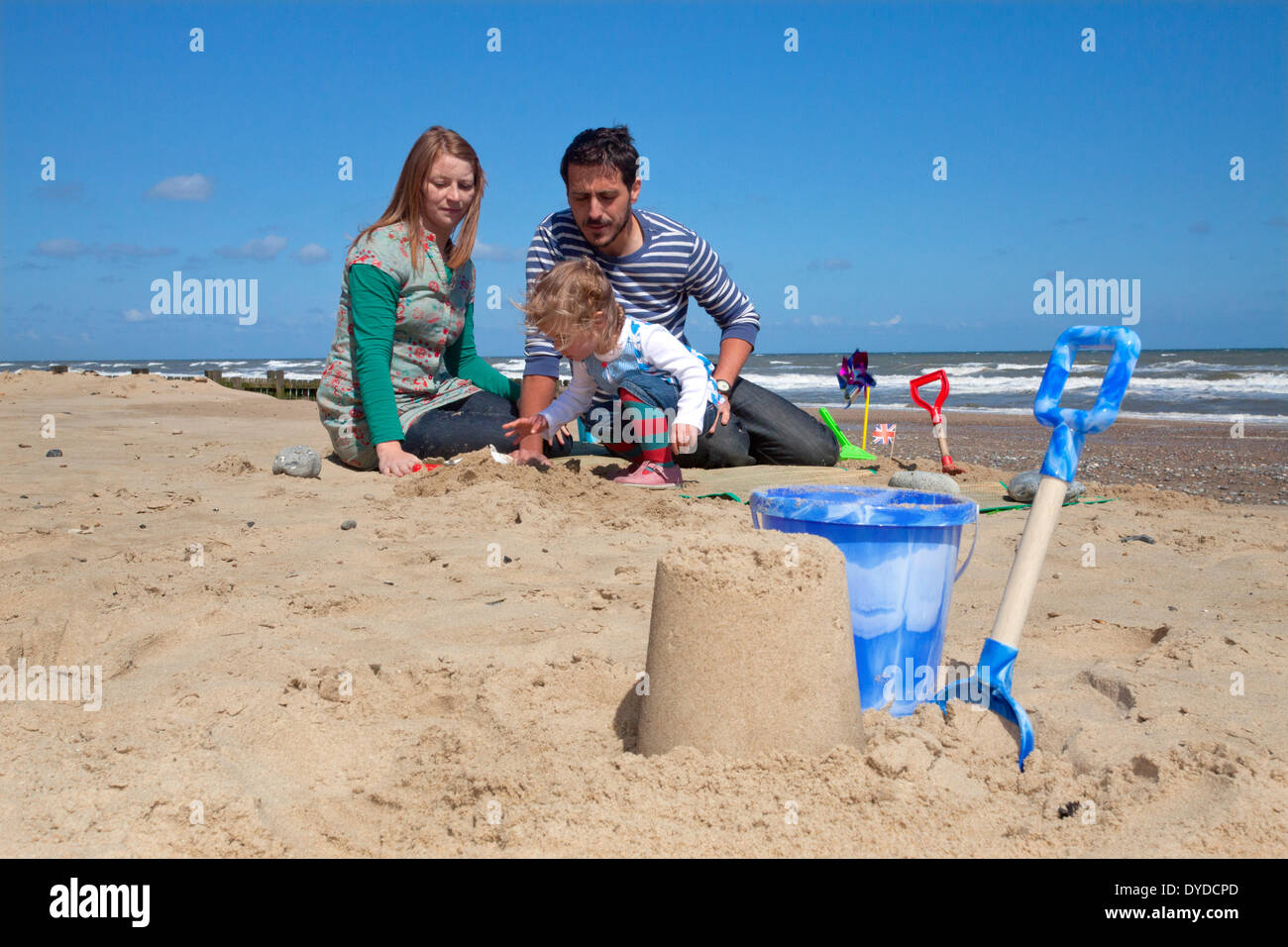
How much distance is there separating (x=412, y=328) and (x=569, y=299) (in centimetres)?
147

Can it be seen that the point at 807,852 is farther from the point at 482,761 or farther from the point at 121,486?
the point at 121,486

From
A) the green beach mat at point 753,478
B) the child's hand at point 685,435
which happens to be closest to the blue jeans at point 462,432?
the green beach mat at point 753,478

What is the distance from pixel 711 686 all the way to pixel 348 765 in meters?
0.74

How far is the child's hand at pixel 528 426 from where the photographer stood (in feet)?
15.0

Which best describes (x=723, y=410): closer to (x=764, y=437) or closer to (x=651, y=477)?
(x=651, y=477)

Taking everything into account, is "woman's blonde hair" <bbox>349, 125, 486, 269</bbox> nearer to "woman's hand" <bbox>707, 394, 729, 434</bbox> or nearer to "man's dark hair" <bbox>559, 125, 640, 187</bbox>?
"man's dark hair" <bbox>559, 125, 640, 187</bbox>

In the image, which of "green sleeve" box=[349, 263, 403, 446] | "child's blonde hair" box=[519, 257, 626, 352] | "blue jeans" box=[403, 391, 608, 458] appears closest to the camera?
"child's blonde hair" box=[519, 257, 626, 352]

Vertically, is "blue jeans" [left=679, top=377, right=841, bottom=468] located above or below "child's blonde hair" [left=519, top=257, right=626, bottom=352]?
below

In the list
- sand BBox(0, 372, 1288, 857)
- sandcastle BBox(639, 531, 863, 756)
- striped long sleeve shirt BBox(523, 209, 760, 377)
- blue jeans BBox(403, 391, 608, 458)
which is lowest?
sand BBox(0, 372, 1288, 857)

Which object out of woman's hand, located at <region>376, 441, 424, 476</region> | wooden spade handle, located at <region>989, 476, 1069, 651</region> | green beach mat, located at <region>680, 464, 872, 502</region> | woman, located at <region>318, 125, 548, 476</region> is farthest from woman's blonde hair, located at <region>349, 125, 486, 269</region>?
wooden spade handle, located at <region>989, 476, 1069, 651</region>

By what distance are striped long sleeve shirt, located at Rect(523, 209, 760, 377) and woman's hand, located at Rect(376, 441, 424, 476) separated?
0.75 meters

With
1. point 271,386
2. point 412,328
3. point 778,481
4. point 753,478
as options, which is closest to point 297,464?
point 412,328

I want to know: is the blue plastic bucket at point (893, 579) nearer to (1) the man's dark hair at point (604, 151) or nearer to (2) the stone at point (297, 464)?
(1) the man's dark hair at point (604, 151)

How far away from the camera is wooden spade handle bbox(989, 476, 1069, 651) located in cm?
172
